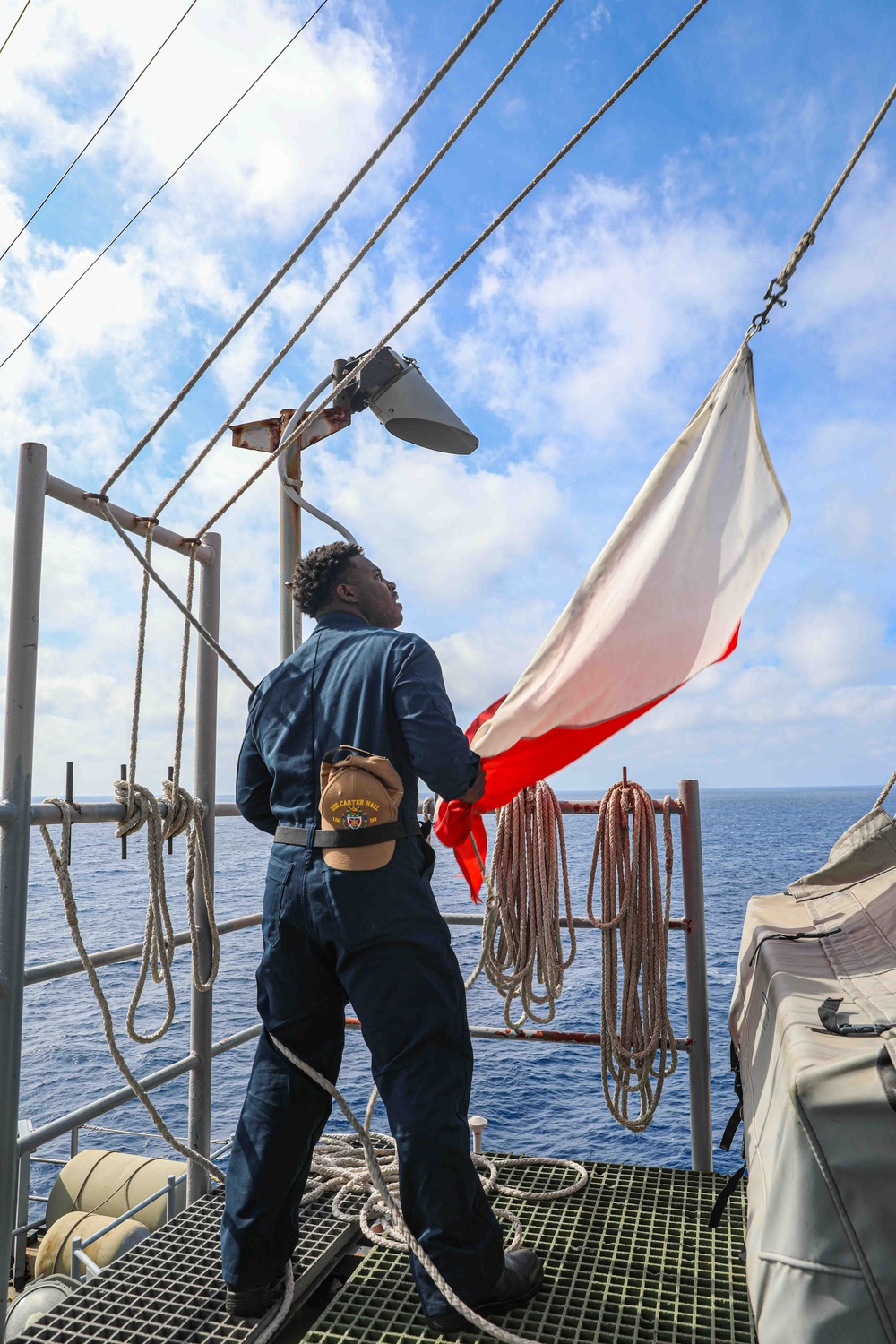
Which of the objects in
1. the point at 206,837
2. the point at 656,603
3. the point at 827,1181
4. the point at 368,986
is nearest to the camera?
the point at 827,1181

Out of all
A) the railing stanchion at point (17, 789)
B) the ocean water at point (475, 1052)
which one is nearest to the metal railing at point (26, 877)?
the railing stanchion at point (17, 789)

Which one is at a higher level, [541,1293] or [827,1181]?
[827,1181]

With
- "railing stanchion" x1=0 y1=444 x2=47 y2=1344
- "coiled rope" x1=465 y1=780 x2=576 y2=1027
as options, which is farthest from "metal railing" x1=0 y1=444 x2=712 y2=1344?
"coiled rope" x1=465 y1=780 x2=576 y2=1027

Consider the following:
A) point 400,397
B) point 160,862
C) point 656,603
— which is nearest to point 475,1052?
point 160,862

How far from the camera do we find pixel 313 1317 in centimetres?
241

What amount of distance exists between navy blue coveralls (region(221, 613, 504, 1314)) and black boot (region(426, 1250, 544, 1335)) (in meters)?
0.05

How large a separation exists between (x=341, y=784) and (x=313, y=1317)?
143 cm

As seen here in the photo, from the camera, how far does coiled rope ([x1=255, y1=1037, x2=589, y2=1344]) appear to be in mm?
2115

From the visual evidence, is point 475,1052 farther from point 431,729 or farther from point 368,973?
point 431,729

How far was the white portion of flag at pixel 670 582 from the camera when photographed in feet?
8.36

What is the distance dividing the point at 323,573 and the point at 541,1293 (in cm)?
208

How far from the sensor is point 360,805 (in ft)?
7.40

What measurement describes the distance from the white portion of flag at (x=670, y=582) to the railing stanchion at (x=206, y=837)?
1.26 m

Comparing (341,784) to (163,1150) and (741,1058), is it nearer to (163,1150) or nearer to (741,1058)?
(741,1058)
